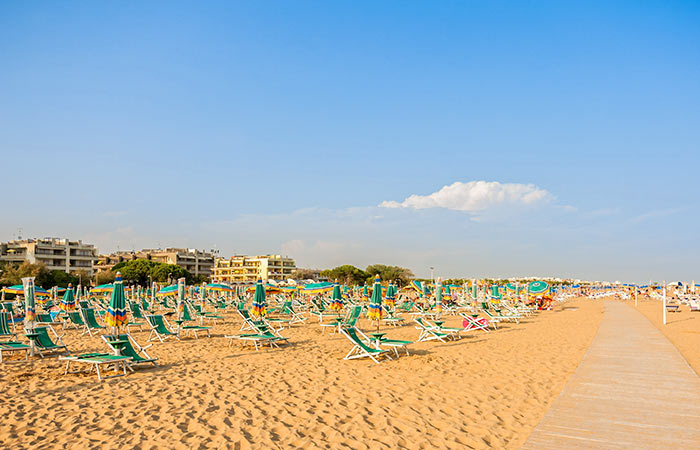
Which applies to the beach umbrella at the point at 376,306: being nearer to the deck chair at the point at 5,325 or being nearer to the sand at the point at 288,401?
the sand at the point at 288,401

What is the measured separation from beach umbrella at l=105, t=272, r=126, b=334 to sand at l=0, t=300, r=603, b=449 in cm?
109

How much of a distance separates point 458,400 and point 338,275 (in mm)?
63878

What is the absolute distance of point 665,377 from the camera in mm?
7027

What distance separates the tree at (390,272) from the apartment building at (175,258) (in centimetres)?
3247

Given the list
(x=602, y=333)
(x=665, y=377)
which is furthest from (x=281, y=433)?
(x=602, y=333)

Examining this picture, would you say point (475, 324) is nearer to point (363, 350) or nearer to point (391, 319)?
point (391, 319)

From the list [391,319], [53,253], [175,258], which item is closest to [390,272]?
[175,258]

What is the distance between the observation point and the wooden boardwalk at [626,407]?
429 cm

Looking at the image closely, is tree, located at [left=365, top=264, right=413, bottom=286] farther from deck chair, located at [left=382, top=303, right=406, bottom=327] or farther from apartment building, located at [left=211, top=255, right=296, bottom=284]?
deck chair, located at [left=382, top=303, right=406, bottom=327]

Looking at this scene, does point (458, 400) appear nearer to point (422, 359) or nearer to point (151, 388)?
point (422, 359)

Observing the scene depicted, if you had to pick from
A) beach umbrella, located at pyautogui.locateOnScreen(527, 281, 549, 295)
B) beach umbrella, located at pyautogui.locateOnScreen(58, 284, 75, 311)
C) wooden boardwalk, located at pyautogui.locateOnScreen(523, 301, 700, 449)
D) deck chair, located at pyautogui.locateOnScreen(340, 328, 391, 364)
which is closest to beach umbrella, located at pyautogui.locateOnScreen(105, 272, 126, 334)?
deck chair, located at pyautogui.locateOnScreen(340, 328, 391, 364)

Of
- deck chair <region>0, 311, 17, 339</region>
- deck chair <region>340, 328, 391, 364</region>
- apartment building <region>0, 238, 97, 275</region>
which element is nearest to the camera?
deck chair <region>340, 328, 391, 364</region>

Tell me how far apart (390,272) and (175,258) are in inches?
1521

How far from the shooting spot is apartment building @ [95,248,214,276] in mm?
83525
